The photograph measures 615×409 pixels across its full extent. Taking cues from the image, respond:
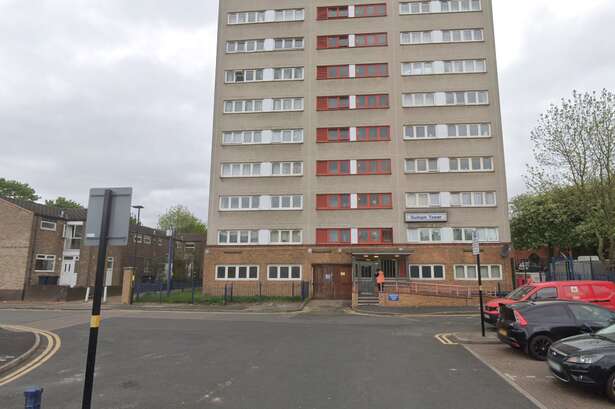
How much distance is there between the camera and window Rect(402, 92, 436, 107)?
31.8 metres

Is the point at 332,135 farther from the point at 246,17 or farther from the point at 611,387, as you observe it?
the point at 611,387

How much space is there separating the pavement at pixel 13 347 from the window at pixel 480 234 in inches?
1023

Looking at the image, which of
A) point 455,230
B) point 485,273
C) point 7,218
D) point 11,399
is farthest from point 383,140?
point 7,218

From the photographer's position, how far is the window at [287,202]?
3123cm

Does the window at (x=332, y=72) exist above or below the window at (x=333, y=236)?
above

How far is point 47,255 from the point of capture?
113 ft

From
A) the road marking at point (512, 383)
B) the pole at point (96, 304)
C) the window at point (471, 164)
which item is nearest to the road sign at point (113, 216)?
the pole at point (96, 304)

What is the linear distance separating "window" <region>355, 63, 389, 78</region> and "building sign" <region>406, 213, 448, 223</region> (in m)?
11.9

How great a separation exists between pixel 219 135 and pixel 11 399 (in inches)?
1077

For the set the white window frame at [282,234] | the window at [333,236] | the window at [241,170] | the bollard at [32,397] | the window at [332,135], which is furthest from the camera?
the window at [241,170]

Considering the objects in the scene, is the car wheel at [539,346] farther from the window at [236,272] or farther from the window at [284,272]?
the window at [236,272]

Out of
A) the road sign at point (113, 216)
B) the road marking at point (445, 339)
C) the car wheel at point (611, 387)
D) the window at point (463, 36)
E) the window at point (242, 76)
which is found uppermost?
the window at point (463, 36)

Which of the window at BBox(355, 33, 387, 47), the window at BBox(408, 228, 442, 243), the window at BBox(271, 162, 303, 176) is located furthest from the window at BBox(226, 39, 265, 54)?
the window at BBox(408, 228, 442, 243)

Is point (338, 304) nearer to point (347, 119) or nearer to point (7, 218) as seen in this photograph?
point (347, 119)
